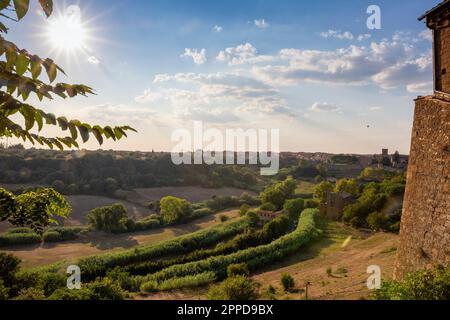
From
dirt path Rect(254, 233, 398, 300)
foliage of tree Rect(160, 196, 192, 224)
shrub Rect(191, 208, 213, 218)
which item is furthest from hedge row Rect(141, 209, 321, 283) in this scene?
shrub Rect(191, 208, 213, 218)

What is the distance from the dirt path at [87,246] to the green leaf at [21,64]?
126 feet

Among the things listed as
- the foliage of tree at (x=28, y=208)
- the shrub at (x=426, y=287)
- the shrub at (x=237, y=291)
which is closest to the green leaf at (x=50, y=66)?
the foliage of tree at (x=28, y=208)

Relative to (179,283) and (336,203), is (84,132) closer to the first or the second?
(179,283)

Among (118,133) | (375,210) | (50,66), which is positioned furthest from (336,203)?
(50,66)

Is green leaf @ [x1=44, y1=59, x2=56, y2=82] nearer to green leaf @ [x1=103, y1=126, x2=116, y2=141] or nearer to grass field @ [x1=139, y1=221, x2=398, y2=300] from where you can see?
green leaf @ [x1=103, y1=126, x2=116, y2=141]

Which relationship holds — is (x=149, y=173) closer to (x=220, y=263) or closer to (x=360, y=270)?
(x=220, y=263)

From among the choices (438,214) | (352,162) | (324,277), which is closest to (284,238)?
(324,277)

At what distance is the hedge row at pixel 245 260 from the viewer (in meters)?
31.3

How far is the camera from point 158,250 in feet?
125

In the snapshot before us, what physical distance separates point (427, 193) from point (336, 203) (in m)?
44.0

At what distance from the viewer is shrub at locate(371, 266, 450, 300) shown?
26.2 feet

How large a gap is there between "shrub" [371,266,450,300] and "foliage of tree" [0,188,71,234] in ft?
27.4

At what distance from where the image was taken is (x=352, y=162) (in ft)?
417
